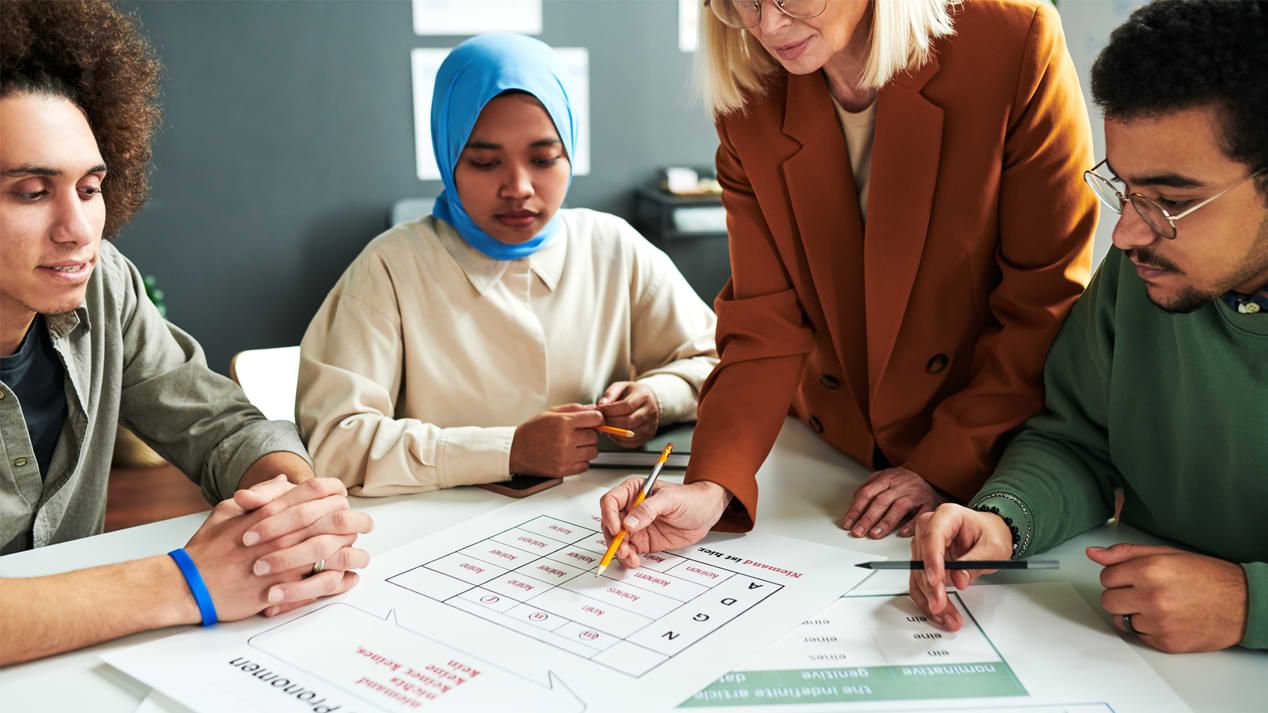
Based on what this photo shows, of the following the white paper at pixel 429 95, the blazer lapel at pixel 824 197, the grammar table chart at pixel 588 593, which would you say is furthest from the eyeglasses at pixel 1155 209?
the white paper at pixel 429 95

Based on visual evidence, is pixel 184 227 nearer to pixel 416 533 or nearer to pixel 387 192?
pixel 387 192

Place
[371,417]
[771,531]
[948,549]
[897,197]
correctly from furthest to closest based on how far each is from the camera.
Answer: [371,417] < [897,197] < [771,531] < [948,549]

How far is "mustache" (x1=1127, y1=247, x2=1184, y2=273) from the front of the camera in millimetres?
1011

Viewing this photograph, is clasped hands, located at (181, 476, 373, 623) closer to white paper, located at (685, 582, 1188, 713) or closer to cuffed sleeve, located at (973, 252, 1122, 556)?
white paper, located at (685, 582, 1188, 713)

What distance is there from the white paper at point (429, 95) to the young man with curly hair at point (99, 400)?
2.59 metres

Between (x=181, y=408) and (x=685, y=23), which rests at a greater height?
(x=685, y=23)

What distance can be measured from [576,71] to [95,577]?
3.47 metres

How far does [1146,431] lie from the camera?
1.15 m

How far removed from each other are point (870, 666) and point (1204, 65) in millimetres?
595

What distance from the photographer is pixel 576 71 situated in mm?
4188

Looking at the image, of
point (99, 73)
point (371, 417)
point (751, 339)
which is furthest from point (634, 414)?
point (99, 73)

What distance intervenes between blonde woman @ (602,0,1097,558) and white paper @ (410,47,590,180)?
2610 mm

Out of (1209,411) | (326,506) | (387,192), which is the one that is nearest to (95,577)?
(326,506)

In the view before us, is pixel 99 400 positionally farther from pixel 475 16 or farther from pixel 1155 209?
pixel 475 16
